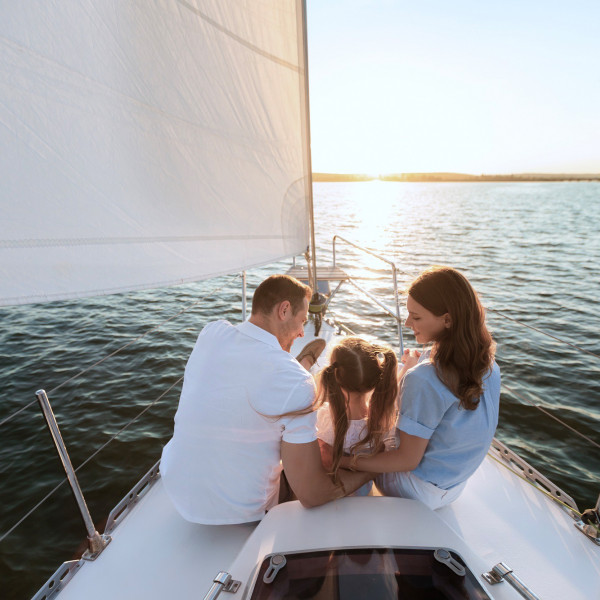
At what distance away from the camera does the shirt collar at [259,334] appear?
139cm

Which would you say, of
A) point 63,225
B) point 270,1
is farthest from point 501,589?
point 270,1

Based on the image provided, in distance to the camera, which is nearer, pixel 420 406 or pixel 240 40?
pixel 420 406

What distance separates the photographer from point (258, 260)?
90.5 inches

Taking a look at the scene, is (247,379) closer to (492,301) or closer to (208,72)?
(208,72)

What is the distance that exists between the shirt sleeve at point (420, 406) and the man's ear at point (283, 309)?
1.58ft

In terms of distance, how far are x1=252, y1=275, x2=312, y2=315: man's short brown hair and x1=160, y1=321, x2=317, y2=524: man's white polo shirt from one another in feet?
0.35

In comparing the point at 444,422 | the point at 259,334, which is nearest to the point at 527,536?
the point at 444,422

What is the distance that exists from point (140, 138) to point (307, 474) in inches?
53.3

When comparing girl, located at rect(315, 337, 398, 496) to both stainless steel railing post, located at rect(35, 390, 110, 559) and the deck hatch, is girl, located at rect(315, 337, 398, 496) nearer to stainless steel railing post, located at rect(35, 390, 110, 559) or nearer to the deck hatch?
the deck hatch

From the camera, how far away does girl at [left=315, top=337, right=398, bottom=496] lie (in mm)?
1513

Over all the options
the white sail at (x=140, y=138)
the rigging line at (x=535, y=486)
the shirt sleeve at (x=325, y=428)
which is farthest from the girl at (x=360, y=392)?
the rigging line at (x=535, y=486)

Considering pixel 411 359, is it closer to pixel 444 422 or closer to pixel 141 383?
pixel 444 422

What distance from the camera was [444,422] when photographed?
4.78ft

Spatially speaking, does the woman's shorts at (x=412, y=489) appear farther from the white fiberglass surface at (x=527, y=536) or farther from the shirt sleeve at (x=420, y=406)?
the shirt sleeve at (x=420, y=406)
